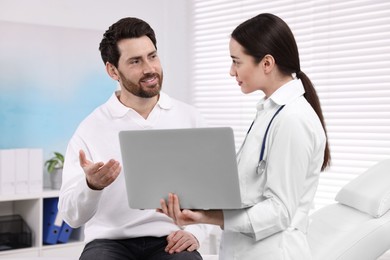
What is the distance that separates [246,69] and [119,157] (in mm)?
710

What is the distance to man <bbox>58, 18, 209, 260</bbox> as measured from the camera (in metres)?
2.11

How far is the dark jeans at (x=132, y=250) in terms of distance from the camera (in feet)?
6.79

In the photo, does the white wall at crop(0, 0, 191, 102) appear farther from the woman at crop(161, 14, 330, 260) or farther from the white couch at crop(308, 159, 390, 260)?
the woman at crop(161, 14, 330, 260)

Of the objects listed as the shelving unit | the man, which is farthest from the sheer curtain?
the shelving unit

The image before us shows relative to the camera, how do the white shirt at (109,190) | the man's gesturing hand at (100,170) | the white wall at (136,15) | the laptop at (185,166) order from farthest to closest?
the white wall at (136,15) → the white shirt at (109,190) → the man's gesturing hand at (100,170) → the laptop at (185,166)

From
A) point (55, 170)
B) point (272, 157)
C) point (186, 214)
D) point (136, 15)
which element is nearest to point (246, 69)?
point (272, 157)

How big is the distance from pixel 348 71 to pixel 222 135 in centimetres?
192

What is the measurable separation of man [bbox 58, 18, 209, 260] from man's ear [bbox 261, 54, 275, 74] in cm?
65

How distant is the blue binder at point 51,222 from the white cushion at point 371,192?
199 cm

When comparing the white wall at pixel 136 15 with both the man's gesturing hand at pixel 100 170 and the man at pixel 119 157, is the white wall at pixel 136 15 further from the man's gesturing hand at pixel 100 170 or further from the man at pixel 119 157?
the man's gesturing hand at pixel 100 170

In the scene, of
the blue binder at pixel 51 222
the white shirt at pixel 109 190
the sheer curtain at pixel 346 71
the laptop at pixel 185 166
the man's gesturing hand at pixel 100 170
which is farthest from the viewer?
the blue binder at pixel 51 222

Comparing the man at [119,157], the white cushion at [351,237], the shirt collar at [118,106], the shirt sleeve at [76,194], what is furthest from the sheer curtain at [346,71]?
the shirt sleeve at [76,194]

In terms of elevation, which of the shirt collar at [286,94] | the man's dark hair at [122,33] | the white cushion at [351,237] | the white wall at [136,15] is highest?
the white wall at [136,15]

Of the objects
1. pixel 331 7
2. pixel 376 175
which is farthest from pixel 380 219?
pixel 331 7
